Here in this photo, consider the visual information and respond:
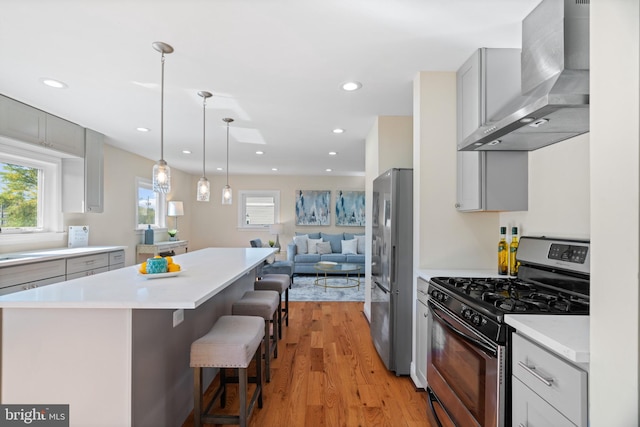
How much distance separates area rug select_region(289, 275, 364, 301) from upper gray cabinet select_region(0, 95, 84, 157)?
3621 mm

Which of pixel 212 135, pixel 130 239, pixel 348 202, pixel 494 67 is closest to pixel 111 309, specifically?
pixel 494 67

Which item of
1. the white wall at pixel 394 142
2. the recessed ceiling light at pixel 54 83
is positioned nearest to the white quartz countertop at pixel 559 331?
the white wall at pixel 394 142

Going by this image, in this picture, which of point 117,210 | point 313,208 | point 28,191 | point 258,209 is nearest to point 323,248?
point 313,208

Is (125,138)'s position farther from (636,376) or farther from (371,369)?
(636,376)

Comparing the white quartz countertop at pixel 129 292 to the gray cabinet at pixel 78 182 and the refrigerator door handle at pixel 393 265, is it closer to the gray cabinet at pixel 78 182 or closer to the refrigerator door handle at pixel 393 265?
the refrigerator door handle at pixel 393 265

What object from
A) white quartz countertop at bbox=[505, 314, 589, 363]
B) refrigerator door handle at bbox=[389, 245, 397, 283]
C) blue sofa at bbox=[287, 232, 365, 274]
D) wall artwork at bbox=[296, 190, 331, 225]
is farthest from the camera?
wall artwork at bbox=[296, 190, 331, 225]

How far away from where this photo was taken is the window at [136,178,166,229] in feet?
19.4

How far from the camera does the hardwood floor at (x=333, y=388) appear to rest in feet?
6.86

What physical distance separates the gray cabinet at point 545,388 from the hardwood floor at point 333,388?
3.53ft

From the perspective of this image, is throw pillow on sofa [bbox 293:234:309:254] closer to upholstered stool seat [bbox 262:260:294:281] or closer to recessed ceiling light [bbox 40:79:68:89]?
upholstered stool seat [bbox 262:260:294:281]

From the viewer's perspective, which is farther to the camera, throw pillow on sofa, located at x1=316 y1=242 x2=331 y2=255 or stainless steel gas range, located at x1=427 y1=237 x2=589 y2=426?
throw pillow on sofa, located at x1=316 y1=242 x2=331 y2=255

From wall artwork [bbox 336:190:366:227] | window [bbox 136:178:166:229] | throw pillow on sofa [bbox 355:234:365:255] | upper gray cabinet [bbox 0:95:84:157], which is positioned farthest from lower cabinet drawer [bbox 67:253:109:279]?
wall artwork [bbox 336:190:366:227]

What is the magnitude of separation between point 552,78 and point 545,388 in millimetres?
1405

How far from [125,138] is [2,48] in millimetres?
2452
